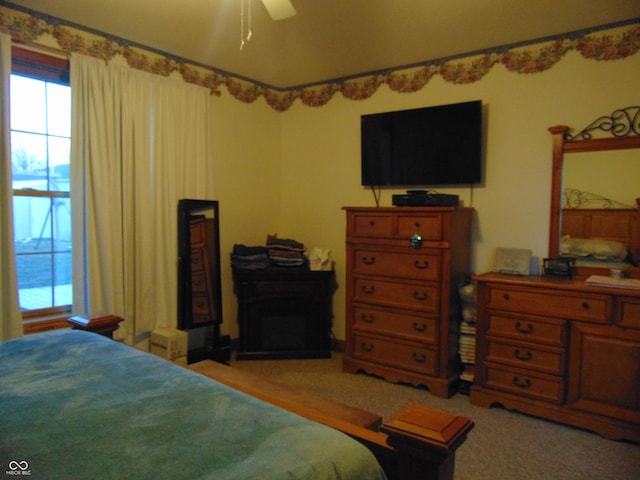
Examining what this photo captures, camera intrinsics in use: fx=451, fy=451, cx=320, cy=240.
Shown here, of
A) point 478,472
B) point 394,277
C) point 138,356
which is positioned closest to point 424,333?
point 394,277

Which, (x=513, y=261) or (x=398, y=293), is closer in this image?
(x=513, y=261)

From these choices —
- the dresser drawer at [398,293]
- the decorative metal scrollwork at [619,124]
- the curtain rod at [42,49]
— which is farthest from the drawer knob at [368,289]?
the curtain rod at [42,49]

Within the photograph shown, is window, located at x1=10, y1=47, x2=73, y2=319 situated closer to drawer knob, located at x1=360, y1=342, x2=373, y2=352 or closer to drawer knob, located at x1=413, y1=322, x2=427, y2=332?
drawer knob, located at x1=360, y1=342, x2=373, y2=352

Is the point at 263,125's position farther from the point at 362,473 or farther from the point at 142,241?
the point at 362,473

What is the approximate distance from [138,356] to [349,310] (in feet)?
6.87

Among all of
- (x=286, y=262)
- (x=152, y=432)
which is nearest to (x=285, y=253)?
(x=286, y=262)

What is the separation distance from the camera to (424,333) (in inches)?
127

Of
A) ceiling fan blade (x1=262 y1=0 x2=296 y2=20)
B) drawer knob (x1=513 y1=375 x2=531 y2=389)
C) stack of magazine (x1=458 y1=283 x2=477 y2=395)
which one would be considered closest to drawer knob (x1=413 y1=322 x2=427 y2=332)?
stack of magazine (x1=458 y1=283 x2=477 y2=395)

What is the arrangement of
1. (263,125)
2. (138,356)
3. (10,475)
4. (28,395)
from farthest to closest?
(263,125)
(138,356)
(28,395)
(10,475)

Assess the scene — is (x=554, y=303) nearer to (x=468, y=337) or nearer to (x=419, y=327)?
(x=468, y=337)

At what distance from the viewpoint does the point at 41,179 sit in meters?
2.91

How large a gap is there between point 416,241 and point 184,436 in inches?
93.5

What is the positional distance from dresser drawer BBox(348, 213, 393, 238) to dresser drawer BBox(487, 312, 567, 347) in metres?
0.93

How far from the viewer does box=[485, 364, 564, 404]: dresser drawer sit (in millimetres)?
2736
